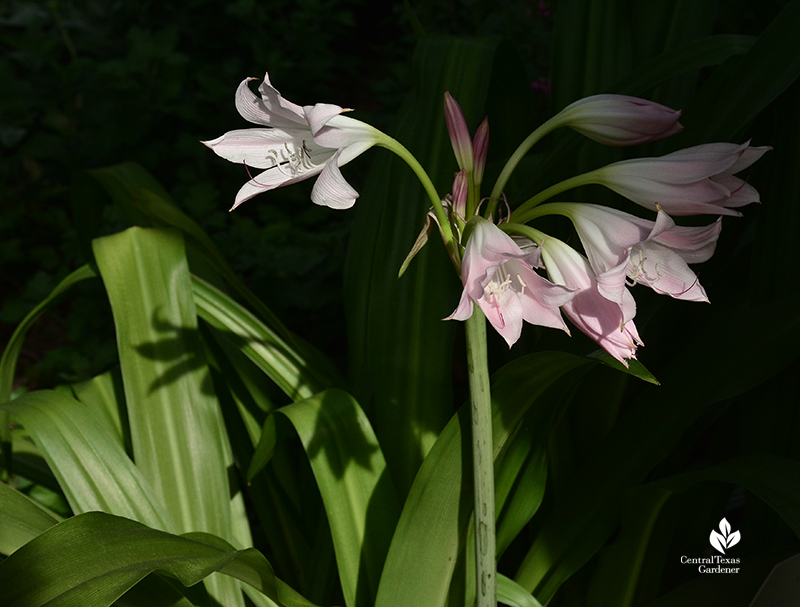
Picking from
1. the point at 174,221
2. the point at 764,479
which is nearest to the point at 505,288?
the point at 764,479

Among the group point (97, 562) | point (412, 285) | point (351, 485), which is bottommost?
point (351, 485)

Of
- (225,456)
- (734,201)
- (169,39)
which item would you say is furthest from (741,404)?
(169,39)

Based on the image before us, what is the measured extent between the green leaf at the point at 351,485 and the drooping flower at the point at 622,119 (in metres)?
0.56

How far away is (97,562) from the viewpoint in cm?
77

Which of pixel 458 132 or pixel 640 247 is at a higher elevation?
pixel 458 132

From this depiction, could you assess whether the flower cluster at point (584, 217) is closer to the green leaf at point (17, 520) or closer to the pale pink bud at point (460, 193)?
the pale pink bud at point (460, 193)

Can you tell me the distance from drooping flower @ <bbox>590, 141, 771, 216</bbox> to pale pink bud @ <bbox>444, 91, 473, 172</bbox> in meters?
0.17

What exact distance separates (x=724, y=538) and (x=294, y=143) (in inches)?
36.3

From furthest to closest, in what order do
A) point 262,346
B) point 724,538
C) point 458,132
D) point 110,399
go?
point 110,399
point 262,346
point 724,538
point 458,132

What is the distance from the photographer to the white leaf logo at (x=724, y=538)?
3.57 ft

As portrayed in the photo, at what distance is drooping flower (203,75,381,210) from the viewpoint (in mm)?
661

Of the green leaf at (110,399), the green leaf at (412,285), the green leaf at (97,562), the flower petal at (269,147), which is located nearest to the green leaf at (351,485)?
the green leaf at (412,285)

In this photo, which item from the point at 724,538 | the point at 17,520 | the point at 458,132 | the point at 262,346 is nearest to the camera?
the point at 458,132

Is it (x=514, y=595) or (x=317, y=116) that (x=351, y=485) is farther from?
(x=317, y=116)
